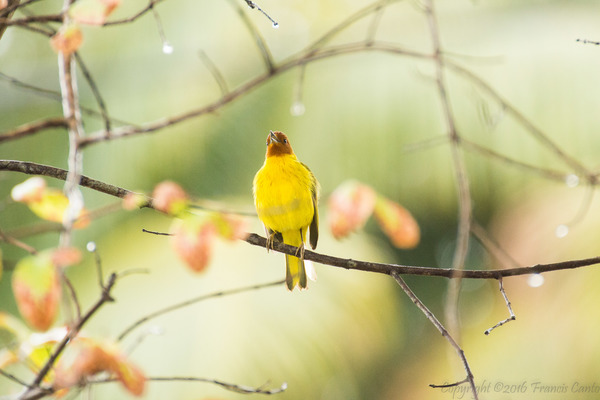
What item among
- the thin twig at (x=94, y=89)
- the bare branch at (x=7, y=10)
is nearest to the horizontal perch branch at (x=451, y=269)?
the thin twig at (x=94, y=89)

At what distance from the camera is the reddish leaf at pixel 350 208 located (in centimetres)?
219

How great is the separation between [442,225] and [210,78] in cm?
290

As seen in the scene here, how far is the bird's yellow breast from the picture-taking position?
247 cm

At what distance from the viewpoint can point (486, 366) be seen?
4.89 metres

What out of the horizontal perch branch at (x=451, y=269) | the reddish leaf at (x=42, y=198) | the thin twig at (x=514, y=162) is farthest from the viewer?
the thin twig at (x=514, y=162)

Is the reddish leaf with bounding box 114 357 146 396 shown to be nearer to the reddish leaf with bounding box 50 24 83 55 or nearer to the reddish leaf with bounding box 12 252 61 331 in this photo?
the reddish leaf with bounding box 12 252 61 331

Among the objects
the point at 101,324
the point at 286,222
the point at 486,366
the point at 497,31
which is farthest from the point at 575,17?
the point at 101,324

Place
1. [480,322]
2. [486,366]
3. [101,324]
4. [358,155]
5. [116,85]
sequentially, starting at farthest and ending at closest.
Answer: [480,322] → [116,85] → [358,155] → [486,366] → [101,324]

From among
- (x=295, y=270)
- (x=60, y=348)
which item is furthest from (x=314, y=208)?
(x=60, y=348)

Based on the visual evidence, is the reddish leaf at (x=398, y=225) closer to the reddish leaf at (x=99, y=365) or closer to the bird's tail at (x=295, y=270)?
the bird's tail at (x=295, y=270)

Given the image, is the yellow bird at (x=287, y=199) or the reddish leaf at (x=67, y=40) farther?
the yellow bird at (x=287, y=199)

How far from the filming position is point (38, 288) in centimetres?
120

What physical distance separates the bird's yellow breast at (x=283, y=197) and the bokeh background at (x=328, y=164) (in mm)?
1777

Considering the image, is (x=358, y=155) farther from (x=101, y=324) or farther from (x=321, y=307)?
(x=101, y=324)
